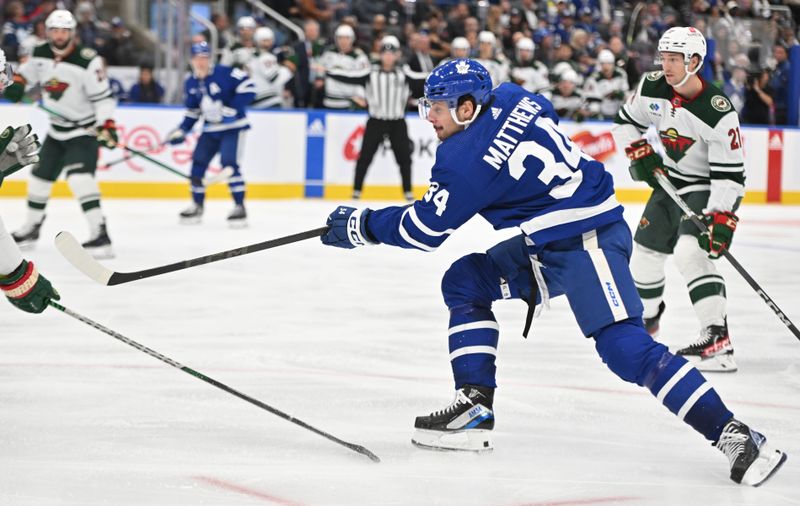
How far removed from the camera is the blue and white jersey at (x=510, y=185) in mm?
2799

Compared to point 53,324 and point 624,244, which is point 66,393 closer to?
point 53,324

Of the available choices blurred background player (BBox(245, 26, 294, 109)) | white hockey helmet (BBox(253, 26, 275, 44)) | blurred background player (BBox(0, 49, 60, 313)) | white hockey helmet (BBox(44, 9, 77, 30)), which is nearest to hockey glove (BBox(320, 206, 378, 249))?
blurred background player (BBox(0, 49, 60, 313))

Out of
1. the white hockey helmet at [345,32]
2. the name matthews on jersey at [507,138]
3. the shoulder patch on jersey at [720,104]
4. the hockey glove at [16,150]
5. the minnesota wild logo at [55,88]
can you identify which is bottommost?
the white hockey helmet at [345,32]

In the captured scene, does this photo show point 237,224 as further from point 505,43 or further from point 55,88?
point 505,43

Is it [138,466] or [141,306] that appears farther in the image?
[141,306]

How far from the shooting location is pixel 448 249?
311 inches

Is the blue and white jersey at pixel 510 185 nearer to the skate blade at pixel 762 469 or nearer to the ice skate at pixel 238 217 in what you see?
the skate blade at pixel 762 469

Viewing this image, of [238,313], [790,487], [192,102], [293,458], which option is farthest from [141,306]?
[192,102]

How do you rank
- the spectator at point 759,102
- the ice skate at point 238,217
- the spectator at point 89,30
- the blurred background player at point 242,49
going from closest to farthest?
1. the ice skate at point 238,217
2. the blurred background player at point 242,49
3. the spectator at point 89,30
4. the spectator at point 759,102

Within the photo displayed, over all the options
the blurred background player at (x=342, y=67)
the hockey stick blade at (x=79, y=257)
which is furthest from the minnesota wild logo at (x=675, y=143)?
the blurred background player at (x=342, y=67)

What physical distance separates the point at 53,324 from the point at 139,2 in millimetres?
9793

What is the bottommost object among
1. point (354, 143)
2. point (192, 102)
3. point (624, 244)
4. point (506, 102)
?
point (354, 143)

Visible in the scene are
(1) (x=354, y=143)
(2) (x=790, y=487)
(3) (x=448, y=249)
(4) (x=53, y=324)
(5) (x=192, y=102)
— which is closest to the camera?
(2) (x=790, y=487)

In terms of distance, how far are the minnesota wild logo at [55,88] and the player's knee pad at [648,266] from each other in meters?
3.86
